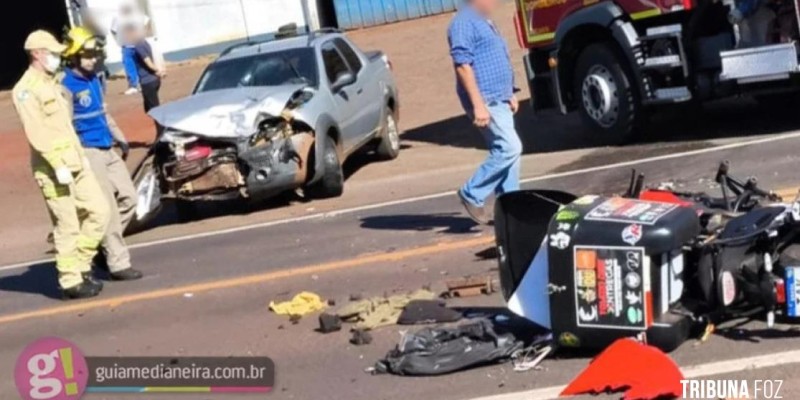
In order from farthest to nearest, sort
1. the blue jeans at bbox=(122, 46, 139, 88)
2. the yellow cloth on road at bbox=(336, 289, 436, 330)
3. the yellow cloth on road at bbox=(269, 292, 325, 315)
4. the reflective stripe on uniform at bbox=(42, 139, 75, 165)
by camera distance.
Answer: the blue jeans at bbox=(122, 46, 139, 88) → the reflective stripe on uniform at bbox=(42, 139, 75, 165) → the yellow cloth on road at bbox=(269, 292, 325, 315) → the yellow cloth on road at bbox=(336, 289, 436, 330)

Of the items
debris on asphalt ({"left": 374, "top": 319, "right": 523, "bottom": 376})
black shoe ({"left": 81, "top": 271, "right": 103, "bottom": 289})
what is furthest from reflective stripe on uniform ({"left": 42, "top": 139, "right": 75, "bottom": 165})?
debris on asphalt ({"left": 374, "top": 319, "right": 523, "bottom": 376})

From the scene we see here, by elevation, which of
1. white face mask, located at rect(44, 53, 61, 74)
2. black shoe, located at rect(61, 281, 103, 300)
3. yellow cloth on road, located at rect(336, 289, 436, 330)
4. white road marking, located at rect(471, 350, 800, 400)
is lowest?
black shoe, located at rect(61, 281, 103, 300)

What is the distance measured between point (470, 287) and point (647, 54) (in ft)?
19.7

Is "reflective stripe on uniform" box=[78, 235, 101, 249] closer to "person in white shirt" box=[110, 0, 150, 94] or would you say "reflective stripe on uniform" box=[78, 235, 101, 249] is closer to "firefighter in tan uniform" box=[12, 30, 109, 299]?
"firefighter in tan uniform" box=[12, 30, 109, 299]

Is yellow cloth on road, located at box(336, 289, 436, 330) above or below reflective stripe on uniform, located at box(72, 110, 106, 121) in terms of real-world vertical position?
below

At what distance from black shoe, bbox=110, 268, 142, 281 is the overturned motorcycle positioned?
4.67 m

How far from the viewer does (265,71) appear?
14867 mm

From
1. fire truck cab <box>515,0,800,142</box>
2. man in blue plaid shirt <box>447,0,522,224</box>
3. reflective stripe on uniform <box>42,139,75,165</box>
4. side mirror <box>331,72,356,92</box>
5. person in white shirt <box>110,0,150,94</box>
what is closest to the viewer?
man in blue plaid shirt <box>447,0,522,224</box>

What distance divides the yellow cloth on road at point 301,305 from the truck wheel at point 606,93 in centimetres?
608

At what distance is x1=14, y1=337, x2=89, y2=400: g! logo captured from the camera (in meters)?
7.77

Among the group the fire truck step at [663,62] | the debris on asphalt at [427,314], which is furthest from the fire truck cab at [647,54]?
the debris on asphalt at [427,314]

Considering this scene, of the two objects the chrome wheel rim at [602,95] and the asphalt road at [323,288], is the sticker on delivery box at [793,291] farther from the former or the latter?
the chrome wheel rim at [602,95]

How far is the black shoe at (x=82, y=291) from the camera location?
10.3 meters

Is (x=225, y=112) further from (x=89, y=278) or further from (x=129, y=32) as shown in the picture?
(x=129, y=32)
